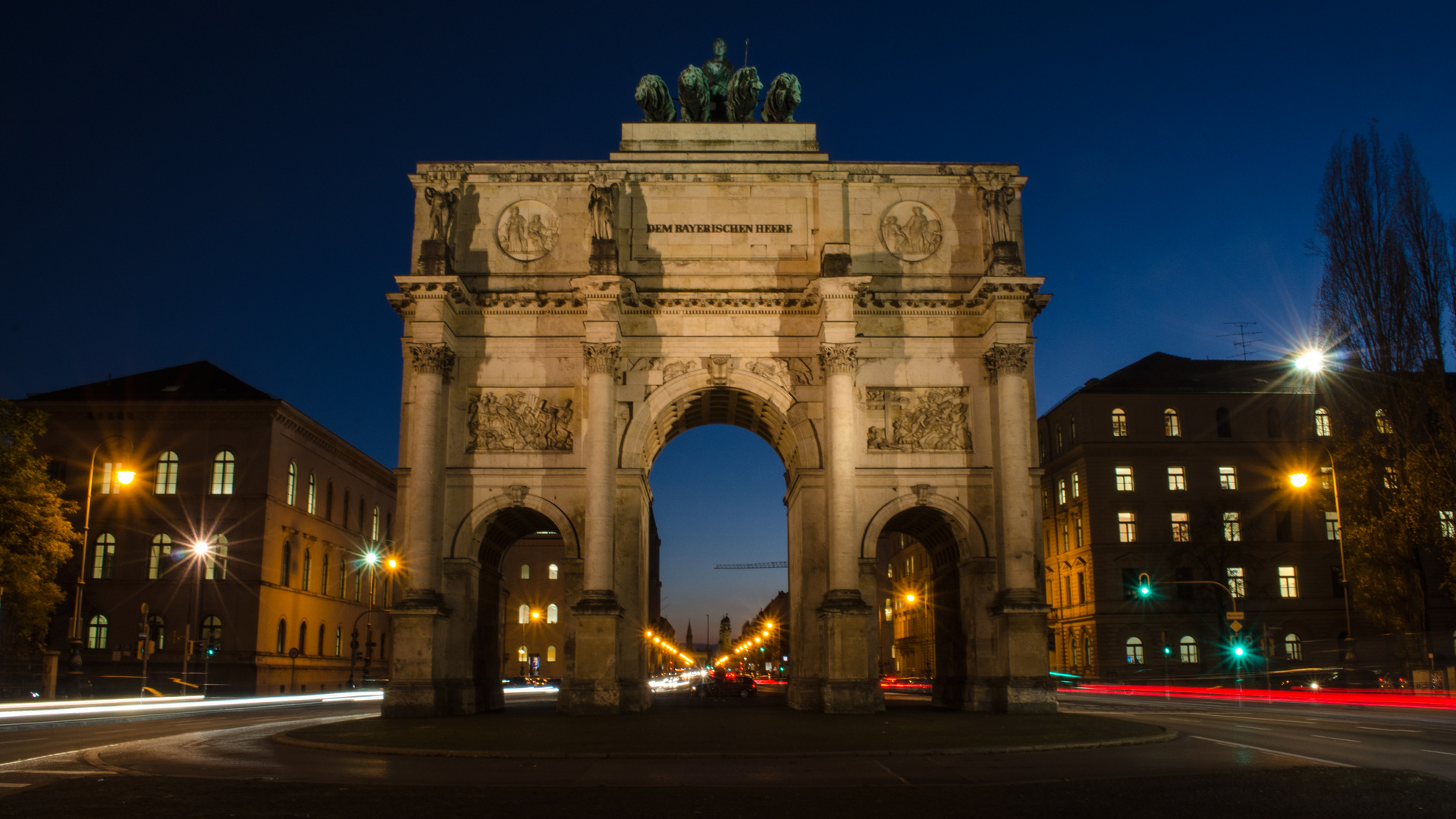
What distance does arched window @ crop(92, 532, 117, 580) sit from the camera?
5291 centimetres

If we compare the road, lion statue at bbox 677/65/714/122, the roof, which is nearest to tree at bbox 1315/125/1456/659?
the road

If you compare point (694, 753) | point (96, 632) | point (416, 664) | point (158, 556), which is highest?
point (158, 556)

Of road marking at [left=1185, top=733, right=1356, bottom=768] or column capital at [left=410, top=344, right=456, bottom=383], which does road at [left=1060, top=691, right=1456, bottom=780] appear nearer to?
road marking at [left=1185, top=733, right=1356, bottom=768]

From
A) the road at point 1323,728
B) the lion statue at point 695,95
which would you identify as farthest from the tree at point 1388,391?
the lion statue at point 695,95

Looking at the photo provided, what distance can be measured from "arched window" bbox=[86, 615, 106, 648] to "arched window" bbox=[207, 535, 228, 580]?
5.02m

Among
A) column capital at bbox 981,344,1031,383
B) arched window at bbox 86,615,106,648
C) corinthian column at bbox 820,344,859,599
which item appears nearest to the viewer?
corinthian column at bbox 820,344,859,599

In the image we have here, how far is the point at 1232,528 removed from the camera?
2482 inches

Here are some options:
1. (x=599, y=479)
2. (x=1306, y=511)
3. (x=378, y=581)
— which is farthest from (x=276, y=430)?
(x=1306, y=511)

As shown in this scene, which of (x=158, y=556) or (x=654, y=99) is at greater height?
(x=654, y=99)

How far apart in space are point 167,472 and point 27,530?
11953mm

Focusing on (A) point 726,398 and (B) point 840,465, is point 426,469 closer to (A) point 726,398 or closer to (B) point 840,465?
(A) point 726,398

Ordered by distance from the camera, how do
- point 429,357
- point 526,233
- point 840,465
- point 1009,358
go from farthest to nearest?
point 526,233
point 1009,358
point 429,357
point 840,465

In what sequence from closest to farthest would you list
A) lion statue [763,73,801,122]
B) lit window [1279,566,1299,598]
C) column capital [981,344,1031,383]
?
column capital [981,344,1031,383]
lion statue [763,73,801,122]
lit window [1279,566,1299,598]

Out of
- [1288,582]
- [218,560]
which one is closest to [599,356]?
[218,560]
